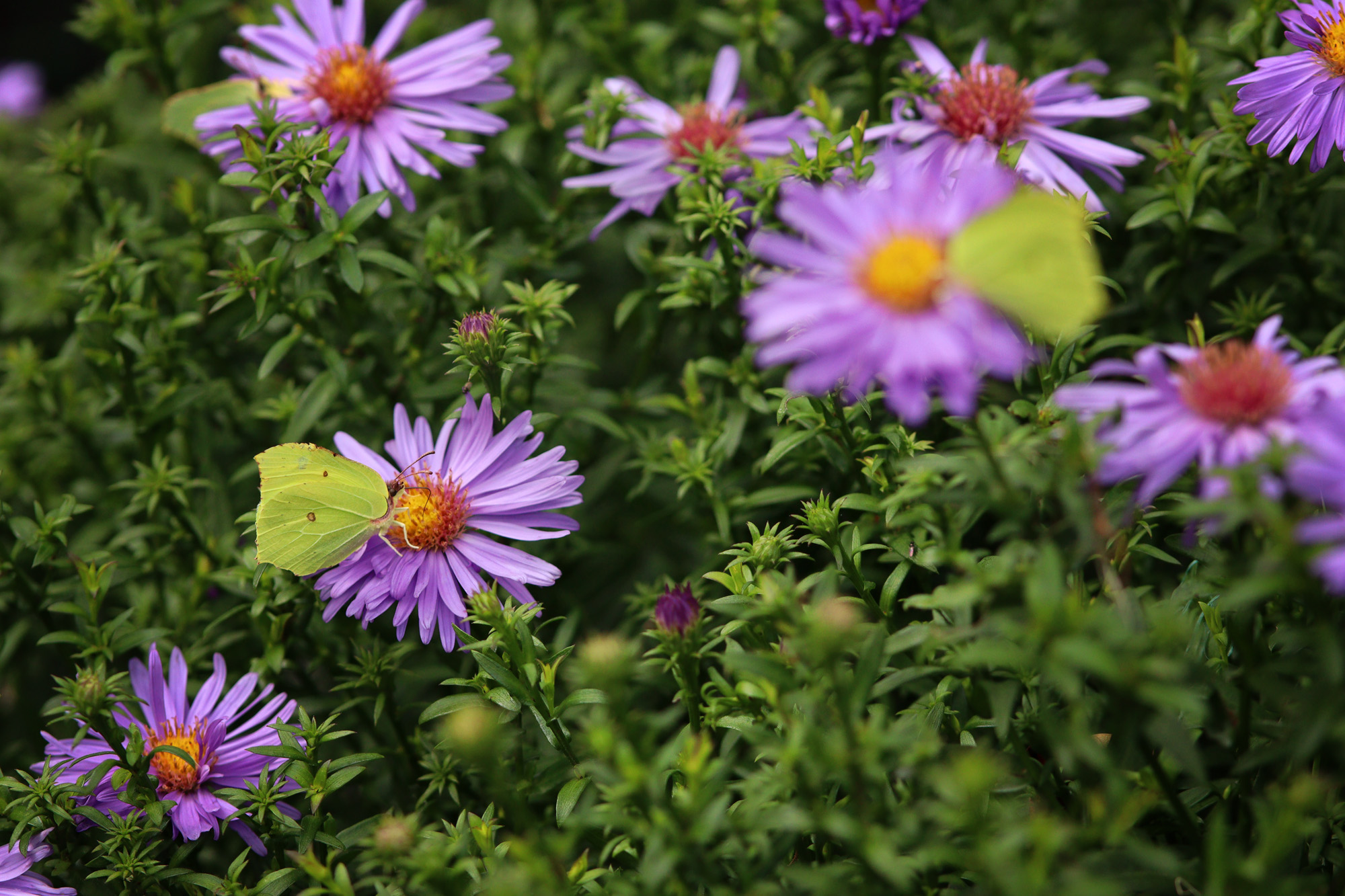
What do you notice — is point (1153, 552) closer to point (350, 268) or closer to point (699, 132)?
point (699, 132)

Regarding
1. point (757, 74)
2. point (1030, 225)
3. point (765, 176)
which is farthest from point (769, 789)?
point (757, 74)

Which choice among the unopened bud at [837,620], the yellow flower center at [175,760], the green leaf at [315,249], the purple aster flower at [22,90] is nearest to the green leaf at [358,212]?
the green leaf at [315,249]

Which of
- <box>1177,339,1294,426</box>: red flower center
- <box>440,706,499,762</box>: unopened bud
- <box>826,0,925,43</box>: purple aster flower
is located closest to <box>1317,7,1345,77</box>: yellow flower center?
<box>826,0,925,43</box>: purple aster flower

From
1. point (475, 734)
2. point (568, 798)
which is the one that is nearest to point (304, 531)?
point (568, 798)

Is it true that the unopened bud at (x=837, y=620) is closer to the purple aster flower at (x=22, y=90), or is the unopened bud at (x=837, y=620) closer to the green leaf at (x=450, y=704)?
the green leaf at (x=450, y=704)

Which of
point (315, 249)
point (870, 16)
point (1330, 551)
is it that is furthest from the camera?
point (870, 16)

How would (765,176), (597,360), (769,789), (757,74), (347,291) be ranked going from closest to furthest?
(769,789) → (765,176) → (347,291) → (757,74) → (597,360)

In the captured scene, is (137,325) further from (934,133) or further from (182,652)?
(934,133)
